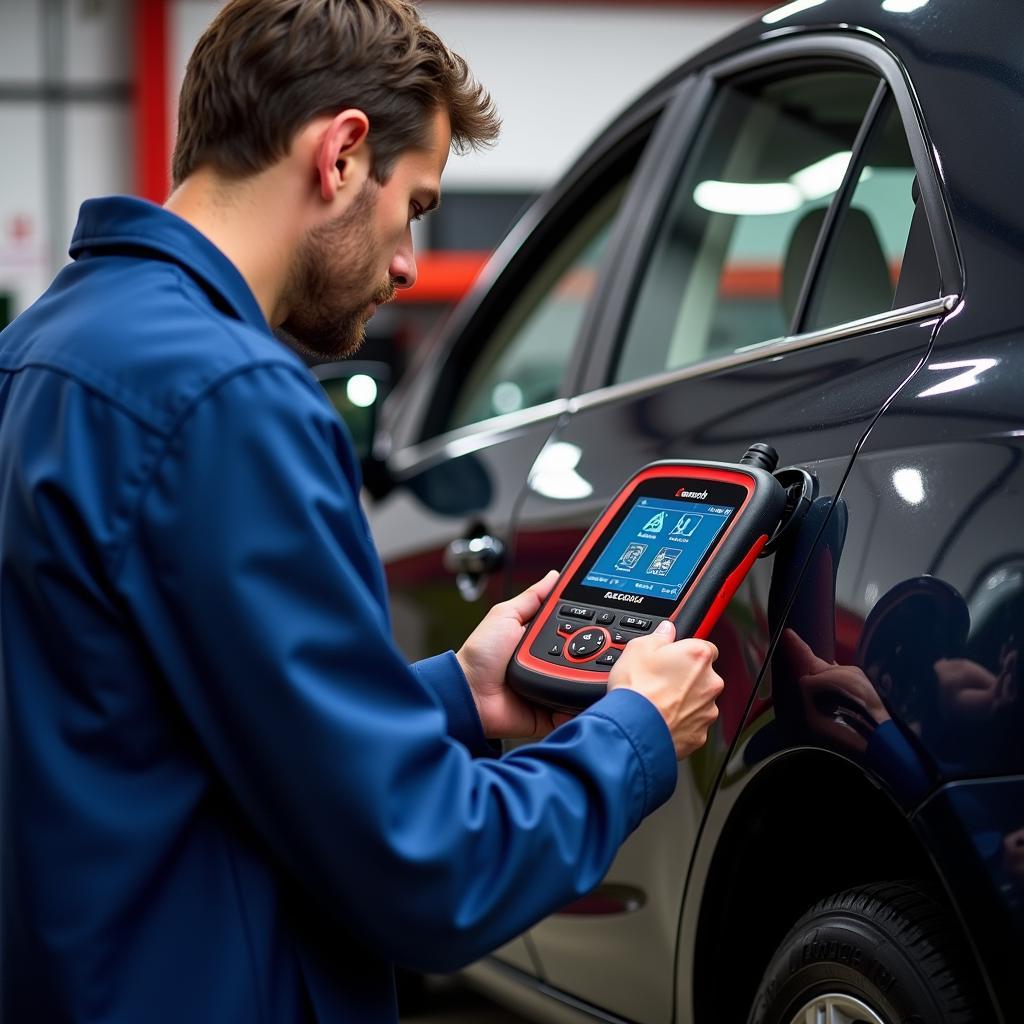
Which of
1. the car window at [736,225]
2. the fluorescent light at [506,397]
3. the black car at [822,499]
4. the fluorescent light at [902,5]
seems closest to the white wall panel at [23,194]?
the fluorescent light at [506,397]

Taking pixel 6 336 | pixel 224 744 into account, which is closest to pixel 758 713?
pixel 224 744

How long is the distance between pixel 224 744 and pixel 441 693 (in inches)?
20.9

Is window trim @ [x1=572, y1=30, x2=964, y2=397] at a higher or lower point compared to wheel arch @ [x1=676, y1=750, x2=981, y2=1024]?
higher

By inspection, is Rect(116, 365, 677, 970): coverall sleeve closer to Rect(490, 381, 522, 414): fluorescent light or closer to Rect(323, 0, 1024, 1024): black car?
Rect(323, 0, 1024, 1024): black car

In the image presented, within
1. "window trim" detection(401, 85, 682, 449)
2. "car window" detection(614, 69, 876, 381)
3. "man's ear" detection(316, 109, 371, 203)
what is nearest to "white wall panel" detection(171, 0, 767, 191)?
"window trim" detection(401, 85, 682, 449)

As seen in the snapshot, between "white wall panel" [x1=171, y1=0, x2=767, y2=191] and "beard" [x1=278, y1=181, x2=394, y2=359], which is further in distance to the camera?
"white wall panel" [x1=171, y1=0, x2=767, y2=191]

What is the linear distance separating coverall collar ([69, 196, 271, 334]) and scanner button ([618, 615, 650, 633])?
1.75 ft

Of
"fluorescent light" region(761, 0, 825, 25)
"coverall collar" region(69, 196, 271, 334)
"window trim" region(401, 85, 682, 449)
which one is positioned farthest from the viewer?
"window trim" region(401, 85, 682, 449)

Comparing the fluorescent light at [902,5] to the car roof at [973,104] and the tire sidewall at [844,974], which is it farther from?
the tire sidewall at [844,974]

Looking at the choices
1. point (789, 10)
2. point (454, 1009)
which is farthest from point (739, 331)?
point (454, 1009)

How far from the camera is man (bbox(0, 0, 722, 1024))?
1254 millimetres

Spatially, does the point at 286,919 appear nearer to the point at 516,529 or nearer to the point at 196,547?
the point at 196,547

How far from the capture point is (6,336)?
59.7 inches

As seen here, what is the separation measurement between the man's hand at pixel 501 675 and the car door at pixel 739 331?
8.7 inches
